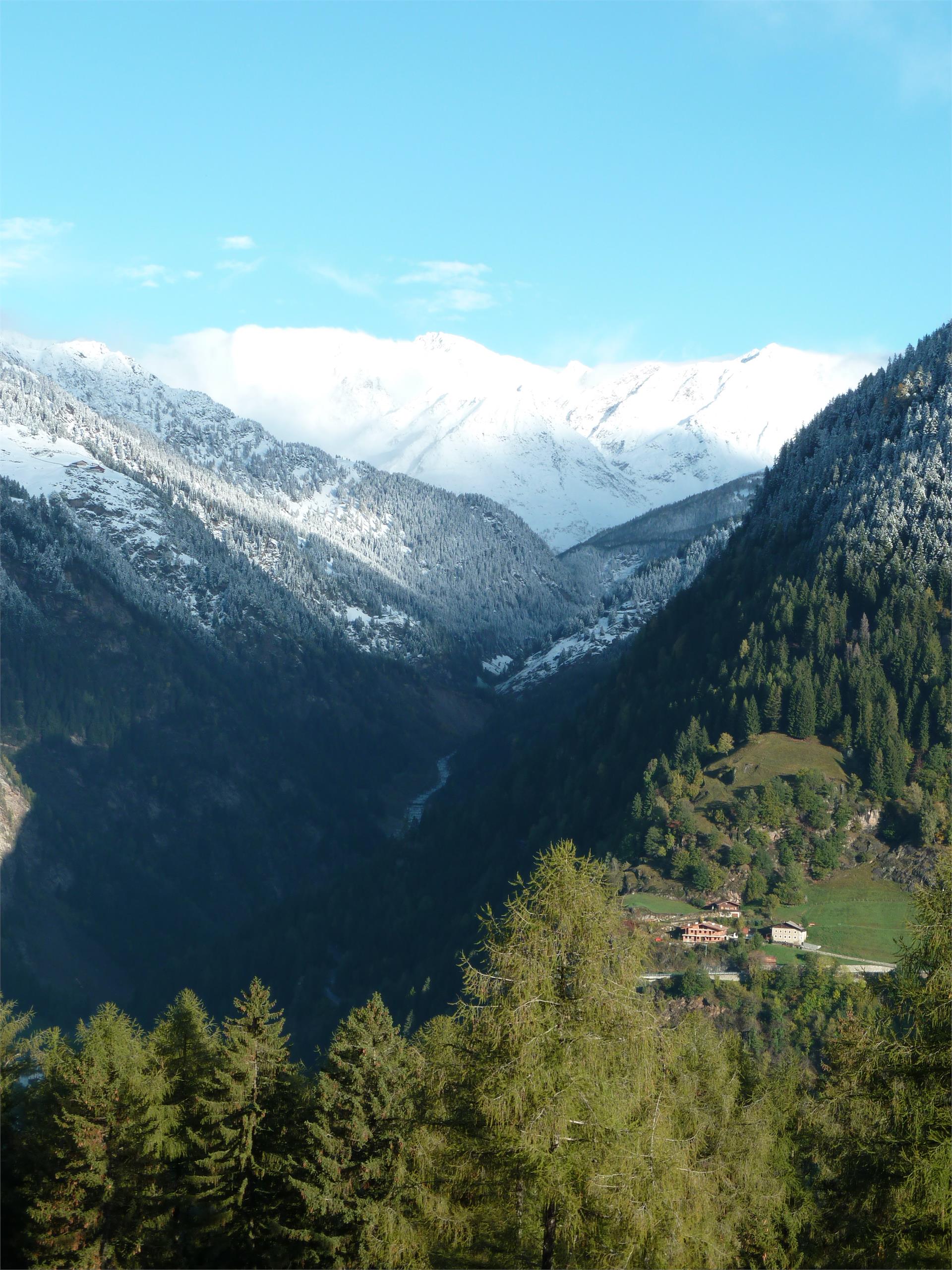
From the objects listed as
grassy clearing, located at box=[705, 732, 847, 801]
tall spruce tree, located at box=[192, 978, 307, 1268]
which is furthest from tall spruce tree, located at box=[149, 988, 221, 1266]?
grassy clearing, located at box=[705, 732, 847, 801]

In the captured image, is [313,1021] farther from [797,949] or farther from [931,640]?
[931,640]

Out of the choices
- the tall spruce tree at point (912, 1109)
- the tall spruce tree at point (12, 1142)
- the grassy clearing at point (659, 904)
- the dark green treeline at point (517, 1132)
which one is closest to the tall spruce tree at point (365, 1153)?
the dark green treeline at point (517, 1132)

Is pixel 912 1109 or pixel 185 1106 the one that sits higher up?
pixel 912 1109

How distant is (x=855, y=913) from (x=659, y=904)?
26992mm

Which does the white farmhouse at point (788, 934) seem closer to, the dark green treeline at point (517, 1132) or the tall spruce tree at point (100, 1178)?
the dark green treeline at point (517, 1132)

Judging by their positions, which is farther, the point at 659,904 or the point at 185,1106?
the point at 659,904

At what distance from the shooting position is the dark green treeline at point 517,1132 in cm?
2989

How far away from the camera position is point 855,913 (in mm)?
150500

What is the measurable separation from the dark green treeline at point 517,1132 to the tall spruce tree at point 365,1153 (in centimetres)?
11

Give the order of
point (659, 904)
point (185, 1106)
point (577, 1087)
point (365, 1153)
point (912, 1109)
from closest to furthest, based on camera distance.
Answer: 1. point (577, 1087)
2. point (912, 1109)
3. point (365, 1153)
4. point (185, 1106)
5. point (659, 904)

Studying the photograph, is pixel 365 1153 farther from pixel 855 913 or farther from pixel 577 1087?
pixel 855 913

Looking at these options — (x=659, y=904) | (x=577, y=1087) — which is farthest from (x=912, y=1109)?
(x=659, y=904)

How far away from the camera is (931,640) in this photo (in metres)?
192

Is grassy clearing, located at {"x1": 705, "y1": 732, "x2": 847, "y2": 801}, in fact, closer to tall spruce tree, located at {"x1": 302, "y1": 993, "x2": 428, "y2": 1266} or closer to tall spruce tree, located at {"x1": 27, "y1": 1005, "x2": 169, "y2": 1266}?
tall spruce tree, located at {"x1": 302, "y1": 993, "x2": 428, "y2": 1266}
